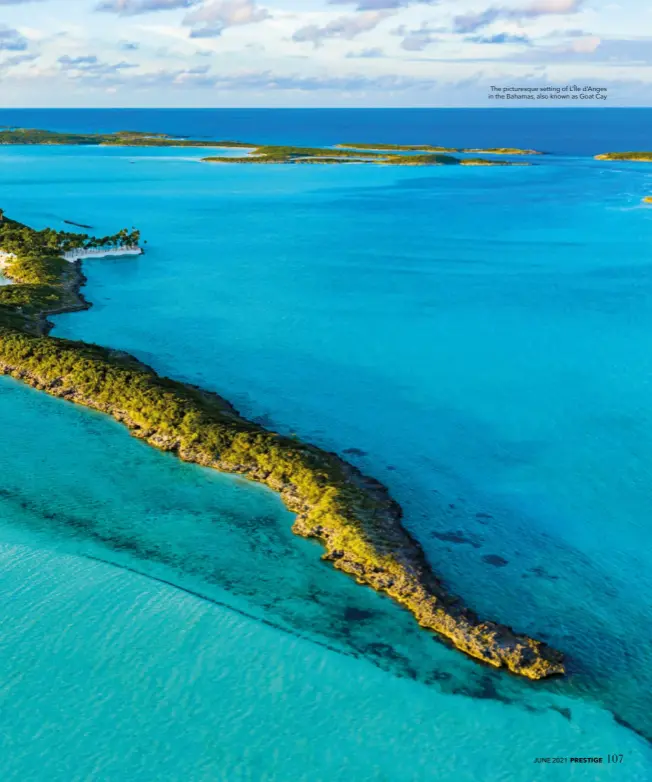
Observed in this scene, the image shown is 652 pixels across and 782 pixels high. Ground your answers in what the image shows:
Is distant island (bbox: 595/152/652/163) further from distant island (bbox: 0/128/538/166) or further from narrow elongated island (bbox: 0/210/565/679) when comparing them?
narrow elongated island (bbox: 0/210/565/679)

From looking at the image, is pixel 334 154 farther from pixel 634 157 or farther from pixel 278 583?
pixel 278 583

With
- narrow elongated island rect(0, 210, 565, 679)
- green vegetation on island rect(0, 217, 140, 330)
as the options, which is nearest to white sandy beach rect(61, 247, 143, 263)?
green vegetation on island rect(0, 217, 140, 330)

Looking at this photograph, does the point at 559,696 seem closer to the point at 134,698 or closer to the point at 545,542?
the point at 545,542

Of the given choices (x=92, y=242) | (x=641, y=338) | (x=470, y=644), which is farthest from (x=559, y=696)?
(x=92, y=242)

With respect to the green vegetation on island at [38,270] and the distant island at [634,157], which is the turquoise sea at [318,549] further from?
the distant island at [634,157]

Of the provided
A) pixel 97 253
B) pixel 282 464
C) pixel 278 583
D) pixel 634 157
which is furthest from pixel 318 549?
pixel 634 157

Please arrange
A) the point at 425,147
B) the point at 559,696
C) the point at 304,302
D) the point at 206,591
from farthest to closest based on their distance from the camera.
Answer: the point at 425,147
the point at 304,302
the point at 206,591
the point at 559,696
